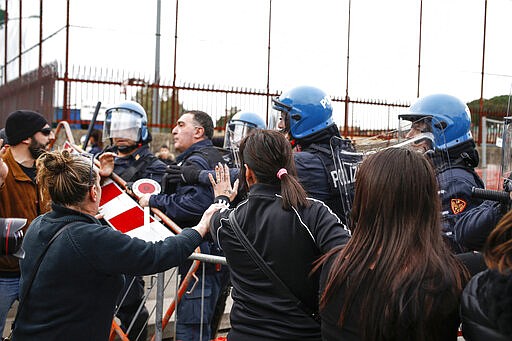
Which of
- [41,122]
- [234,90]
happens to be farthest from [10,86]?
[41,122]

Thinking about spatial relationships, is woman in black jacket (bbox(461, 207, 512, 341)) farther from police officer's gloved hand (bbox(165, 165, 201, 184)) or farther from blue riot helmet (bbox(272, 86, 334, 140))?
police officer's gloved hand (bbox(165, 165, 201, 184))

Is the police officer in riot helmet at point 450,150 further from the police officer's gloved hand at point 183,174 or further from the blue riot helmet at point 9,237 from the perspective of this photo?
the blue riot helmet at point 9,237

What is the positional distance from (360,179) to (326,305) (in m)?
0.48

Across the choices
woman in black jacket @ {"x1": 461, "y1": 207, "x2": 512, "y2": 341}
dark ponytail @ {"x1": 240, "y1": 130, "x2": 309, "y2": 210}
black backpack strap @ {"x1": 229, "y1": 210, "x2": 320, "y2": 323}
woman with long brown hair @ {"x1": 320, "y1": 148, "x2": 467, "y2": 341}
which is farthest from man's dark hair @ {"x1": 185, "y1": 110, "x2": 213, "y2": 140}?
woman in black jacket @ {"x1": 461, "y1": 207, "x2": 512, "y2": 341}

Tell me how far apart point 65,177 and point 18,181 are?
156 cm

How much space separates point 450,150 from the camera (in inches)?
145

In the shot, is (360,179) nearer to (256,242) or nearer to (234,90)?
(256,242)

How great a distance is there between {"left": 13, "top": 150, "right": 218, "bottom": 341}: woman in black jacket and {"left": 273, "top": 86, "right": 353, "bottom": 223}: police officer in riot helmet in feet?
3.22

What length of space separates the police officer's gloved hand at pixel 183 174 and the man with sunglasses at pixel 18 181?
3.38 feet

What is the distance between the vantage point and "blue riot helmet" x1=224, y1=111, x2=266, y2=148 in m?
5.95

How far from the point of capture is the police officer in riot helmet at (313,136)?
366 centimetres

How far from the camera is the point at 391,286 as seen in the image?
1.96 metres

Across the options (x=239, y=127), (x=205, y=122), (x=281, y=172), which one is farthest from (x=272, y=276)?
(x=239, y=127)

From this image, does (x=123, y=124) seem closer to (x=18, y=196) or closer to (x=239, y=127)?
(x=239, y=127)
